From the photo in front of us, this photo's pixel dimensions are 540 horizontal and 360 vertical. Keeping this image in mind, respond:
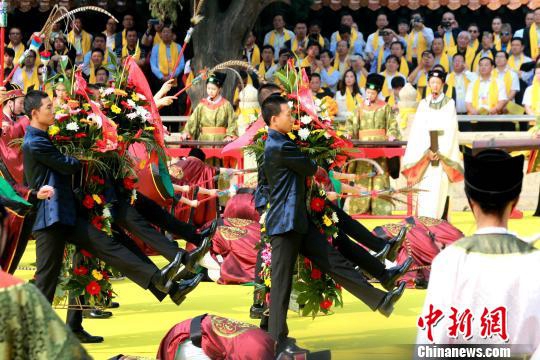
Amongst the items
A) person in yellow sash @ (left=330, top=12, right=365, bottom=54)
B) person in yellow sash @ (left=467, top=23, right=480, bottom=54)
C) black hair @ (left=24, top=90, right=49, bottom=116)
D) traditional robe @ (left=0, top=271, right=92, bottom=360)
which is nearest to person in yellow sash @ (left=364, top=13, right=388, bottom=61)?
person in yellow sash @ (left=330, top=12, right=365, bottom=54)

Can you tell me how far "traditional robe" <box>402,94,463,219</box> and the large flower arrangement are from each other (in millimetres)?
4806

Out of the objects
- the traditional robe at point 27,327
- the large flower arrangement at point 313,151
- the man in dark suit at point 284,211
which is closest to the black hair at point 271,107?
the man in dark suit at point 284,211

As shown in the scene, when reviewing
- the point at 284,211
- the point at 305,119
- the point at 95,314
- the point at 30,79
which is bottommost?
the point at 95,314

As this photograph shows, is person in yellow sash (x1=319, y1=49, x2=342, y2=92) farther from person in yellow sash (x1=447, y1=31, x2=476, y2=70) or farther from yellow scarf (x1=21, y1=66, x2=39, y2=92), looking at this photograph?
yellow scarf (x1=21, y1=66, x2=39, y2=92)

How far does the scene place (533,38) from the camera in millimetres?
15625

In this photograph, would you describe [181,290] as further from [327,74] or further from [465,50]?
[465,50]

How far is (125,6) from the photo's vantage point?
640 inches

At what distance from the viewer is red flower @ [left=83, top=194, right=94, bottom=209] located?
7.06 meters

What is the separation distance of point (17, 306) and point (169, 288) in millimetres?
3630

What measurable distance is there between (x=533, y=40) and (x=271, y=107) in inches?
392

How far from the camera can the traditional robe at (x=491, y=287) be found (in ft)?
11.5

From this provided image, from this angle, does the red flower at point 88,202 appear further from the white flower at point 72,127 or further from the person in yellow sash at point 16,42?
the person in yellow sash at point 16,42

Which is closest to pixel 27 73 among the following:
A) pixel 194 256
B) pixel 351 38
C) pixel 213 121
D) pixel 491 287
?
pixel 213 121

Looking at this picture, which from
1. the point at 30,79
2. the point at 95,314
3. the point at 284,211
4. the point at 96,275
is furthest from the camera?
the point at 30,79
